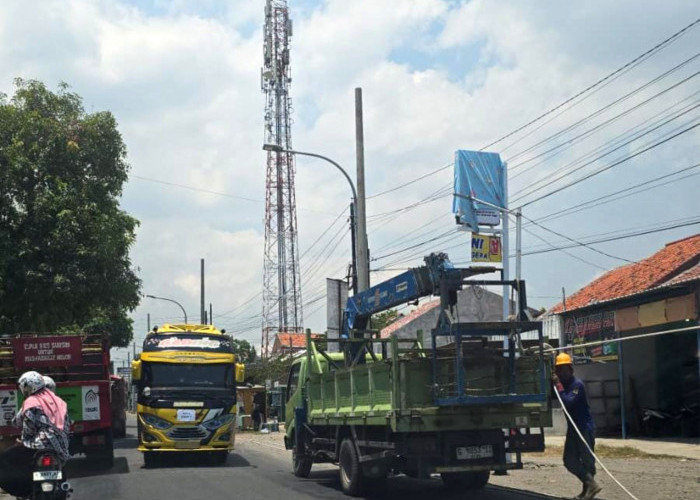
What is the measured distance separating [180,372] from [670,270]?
12731 millimetres

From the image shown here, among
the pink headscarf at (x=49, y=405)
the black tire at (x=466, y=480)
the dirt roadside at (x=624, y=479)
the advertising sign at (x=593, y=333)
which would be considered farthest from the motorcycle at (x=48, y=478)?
the advertising sign at (x=593, y=333)

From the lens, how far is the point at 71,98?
2700 cm

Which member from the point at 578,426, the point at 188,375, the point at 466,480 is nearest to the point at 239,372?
the point at 188,375

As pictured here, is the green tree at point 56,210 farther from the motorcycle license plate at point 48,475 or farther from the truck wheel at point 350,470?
the motorcycle license plate at point 48,475

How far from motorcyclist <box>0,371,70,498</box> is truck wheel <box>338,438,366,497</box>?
495 centimetres

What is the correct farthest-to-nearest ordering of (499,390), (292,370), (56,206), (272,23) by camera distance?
(272,23) < (56,206) < (292,370) < (499,390)

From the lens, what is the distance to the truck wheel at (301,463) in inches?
625

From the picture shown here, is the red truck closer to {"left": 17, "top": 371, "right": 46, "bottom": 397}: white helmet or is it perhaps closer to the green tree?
the green tree

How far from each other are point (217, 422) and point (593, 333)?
1157cm

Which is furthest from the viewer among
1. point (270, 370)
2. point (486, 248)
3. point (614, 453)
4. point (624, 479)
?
point (270, 370)

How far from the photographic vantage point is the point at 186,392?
A: 63.0 ft

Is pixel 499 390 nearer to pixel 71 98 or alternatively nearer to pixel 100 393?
pixel 100 393

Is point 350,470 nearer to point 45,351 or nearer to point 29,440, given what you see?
point 29,440

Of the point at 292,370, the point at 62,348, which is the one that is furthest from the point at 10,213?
the point at 292,370
